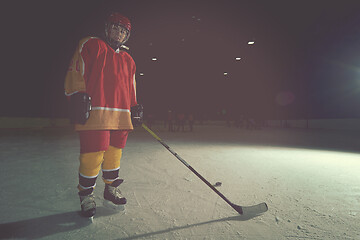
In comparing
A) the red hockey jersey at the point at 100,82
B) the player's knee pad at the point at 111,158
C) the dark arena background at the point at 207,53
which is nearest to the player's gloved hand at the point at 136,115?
the red hockey jersey at the point at 100,82

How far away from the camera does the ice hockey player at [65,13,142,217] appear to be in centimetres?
197

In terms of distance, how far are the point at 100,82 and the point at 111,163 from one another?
812 mm

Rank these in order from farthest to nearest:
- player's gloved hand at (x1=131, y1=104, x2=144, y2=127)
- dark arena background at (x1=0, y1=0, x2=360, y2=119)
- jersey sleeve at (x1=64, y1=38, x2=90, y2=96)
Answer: dark arena background at (x1=0, y1=0, x2=360, y2=119)
player's gloved hand at (x1=131, y1=104, x2=144, y2=127)
jersey sleeve at (x1=64, y1=38, x2=90, y2=96)

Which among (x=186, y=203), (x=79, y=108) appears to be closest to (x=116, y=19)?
(x=79, y=108)

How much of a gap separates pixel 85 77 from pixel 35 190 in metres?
1.69

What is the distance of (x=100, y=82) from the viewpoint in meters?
2.09

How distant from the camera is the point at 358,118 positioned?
15461 millimetres

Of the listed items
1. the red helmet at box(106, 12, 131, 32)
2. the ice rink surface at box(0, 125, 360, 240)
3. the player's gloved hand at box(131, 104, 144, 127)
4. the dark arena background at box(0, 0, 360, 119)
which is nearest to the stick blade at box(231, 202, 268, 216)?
the ice rink surface at box(0, 125, 360, 240)

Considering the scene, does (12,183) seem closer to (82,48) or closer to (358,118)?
(82,48)

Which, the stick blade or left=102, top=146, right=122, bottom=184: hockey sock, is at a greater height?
left=102, top=146, right=122, bottom=184: hockey sock

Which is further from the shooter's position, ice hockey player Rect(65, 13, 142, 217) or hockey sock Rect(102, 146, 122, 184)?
hockey sock Rect(102, 146, 122, 184)

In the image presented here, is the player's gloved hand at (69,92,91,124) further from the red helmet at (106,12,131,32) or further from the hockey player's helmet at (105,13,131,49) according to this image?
the red helmet at (106,12,131,32)

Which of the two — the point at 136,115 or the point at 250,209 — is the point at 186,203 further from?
the point at 136,115

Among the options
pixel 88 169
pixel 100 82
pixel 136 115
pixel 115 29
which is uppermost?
pixel 115 29
